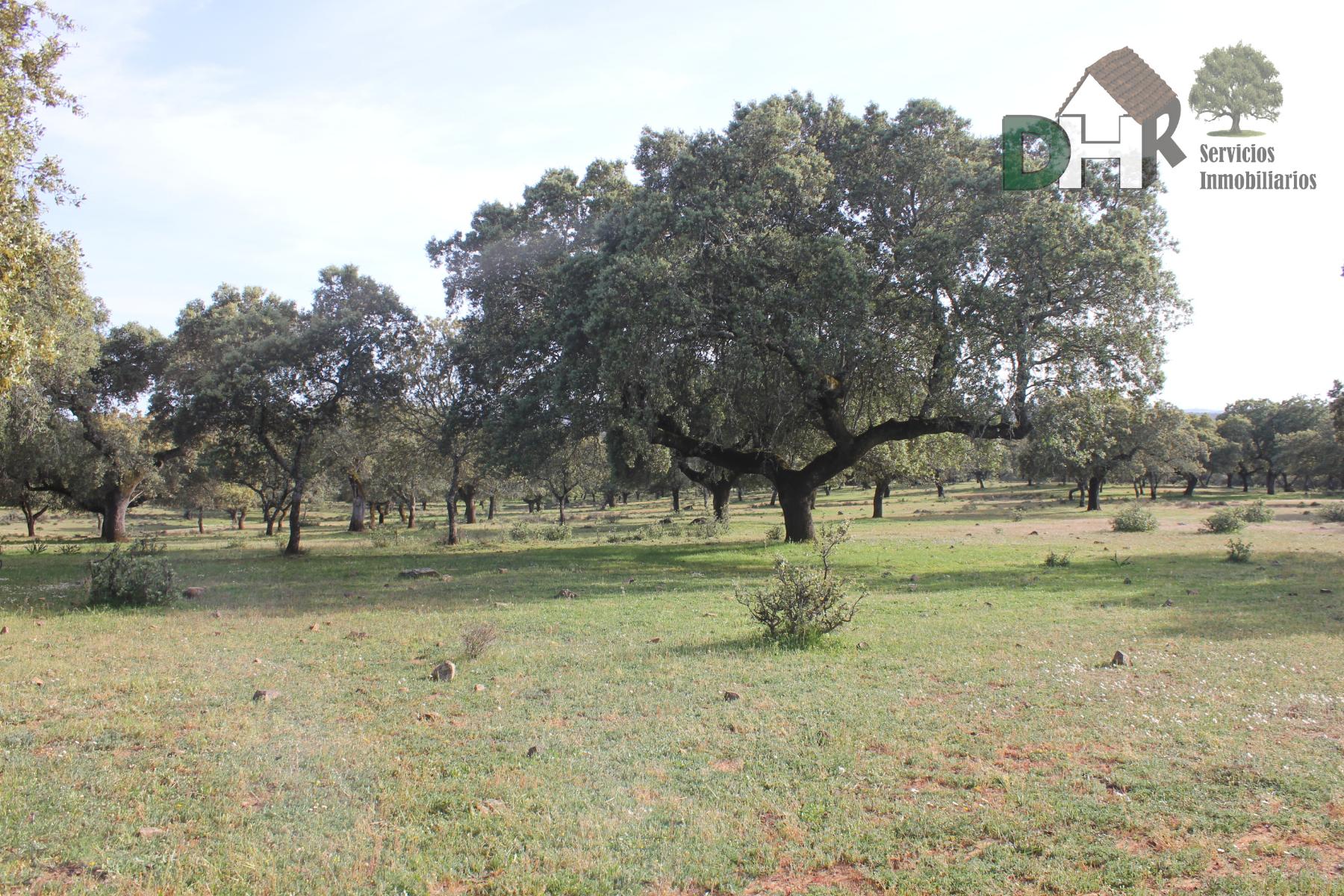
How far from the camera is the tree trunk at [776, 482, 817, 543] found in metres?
26.7

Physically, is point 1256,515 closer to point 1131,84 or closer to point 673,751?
point 1131,84

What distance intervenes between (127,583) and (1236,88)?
24068 millimetres

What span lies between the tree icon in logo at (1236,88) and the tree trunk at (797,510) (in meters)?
14.8

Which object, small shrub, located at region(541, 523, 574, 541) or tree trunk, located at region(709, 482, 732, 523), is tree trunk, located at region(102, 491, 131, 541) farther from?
tree trunk, located at region(709, 482, 732, 523)

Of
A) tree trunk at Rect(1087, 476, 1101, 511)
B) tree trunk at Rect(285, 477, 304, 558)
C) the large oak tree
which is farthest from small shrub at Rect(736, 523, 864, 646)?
tree trunk at Rect(1087, 476, 1101, 511)

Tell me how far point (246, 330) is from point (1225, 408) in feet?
329

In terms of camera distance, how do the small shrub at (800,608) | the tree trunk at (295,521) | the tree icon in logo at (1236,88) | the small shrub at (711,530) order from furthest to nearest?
1. the small shrub at (711,530)
2. the tree trunk at (295,521)
3. the tree icon in logo at (1236,88)
4. the small shrub at (800,608)

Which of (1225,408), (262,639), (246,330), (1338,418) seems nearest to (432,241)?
(246,330)

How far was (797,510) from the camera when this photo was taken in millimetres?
26859

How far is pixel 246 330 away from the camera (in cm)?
2728

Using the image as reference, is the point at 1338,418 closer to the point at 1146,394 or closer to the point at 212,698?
the point at 1146,394

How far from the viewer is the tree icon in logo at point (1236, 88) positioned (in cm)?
1600

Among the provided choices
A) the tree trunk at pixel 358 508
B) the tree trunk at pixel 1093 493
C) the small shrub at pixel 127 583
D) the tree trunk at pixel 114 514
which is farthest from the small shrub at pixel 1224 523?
the tree trunk at pixel 114 514

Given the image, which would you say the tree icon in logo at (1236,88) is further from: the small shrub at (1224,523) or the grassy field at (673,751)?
the small shrub at (1224,523)
